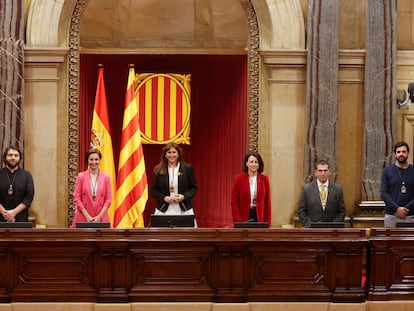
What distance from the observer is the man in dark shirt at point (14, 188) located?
8820 millimetres

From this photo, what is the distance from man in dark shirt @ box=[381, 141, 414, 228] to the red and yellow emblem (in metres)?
3.24

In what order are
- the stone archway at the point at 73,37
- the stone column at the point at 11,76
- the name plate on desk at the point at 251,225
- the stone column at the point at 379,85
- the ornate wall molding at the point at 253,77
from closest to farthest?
the name plate on desk at the point at 251,225 → the stone column at the point at 11,76 → the stone archway at the point at 73,37 → the stone column at the point at 379,85 → the ornate wall molding at the point at 253,77

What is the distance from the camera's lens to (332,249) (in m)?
7.99

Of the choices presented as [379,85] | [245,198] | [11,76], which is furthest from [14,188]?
[379,85]

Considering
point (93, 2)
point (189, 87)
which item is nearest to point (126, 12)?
point (93, 2)

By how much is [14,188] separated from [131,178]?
6.45 ft

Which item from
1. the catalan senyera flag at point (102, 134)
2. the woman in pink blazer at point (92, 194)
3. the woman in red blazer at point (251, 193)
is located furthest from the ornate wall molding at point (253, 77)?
the woman in pink blazer at point (92, 194)

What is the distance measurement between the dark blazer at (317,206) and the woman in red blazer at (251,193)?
1.13ft

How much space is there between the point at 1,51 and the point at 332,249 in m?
4.41

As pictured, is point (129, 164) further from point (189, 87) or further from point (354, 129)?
point (354, 129)

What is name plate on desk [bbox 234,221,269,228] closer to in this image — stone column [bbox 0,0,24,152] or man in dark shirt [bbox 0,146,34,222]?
man in dark shirt [bbox 0,146,34,222]

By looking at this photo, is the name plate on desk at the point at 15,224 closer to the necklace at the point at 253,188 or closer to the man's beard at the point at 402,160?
the necklace at the point at 253,188

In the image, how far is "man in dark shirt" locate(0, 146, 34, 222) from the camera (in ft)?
28.9

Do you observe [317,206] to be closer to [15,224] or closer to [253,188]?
[253,188]
